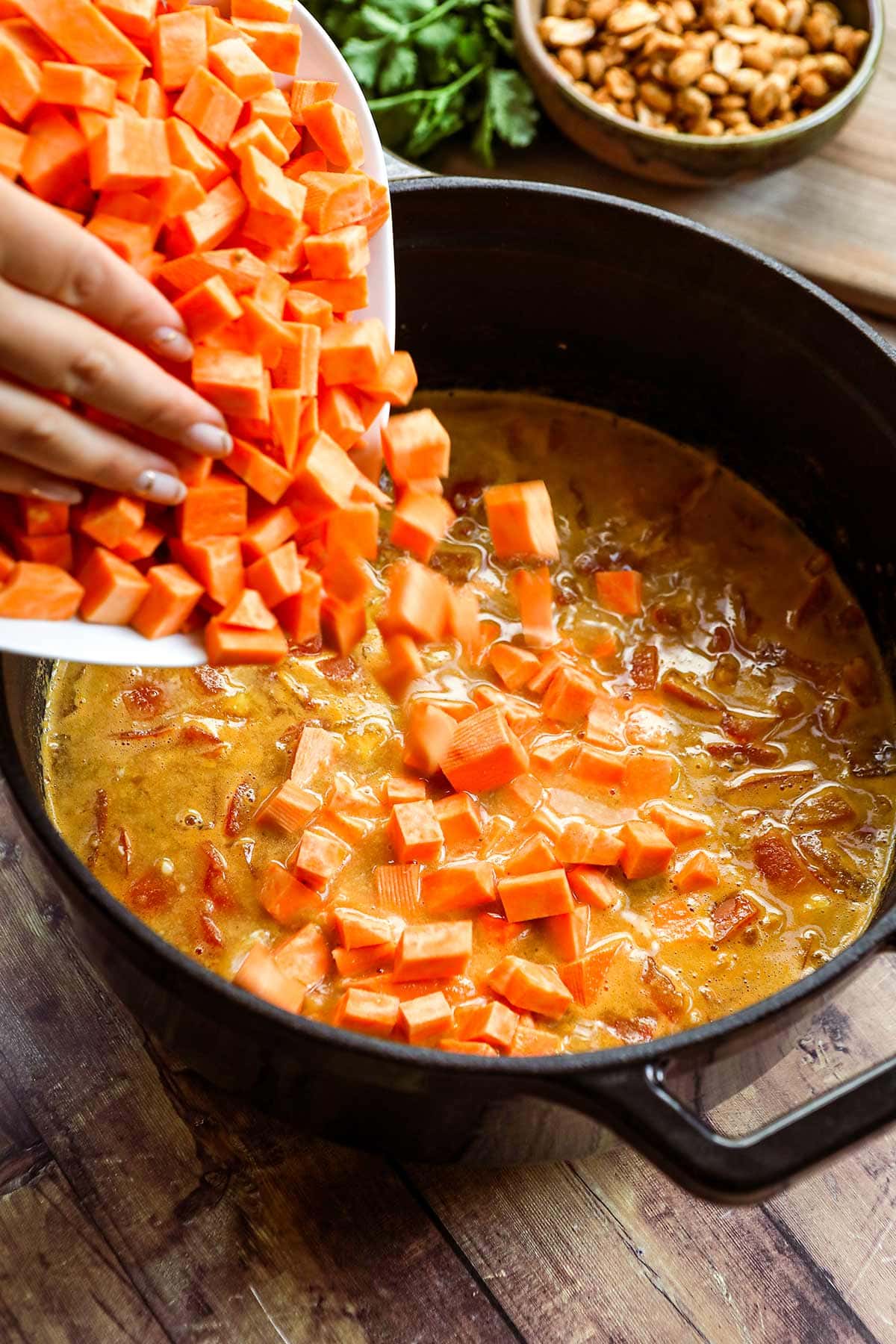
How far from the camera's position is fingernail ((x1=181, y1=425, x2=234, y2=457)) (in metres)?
1.29

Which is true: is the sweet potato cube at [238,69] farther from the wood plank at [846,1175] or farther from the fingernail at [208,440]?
the wood plank at [846,1175]

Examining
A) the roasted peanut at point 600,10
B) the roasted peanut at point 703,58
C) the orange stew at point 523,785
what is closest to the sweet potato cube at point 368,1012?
the orange stew at point 523,785

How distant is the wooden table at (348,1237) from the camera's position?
1.48 m

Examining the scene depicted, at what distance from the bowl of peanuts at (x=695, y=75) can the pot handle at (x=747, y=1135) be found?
1.69m

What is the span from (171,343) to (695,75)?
1476 millimetres

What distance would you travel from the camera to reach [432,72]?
2.39 metres

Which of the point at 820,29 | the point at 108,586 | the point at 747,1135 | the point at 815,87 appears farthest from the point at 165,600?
the point at 820,29

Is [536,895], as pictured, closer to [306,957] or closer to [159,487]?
[306,957]

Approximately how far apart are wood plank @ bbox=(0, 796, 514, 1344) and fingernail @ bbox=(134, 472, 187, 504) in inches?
28.9

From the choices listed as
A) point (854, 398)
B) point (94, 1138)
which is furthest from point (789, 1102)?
point (854, 398)

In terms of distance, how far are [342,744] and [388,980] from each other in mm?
→ 373

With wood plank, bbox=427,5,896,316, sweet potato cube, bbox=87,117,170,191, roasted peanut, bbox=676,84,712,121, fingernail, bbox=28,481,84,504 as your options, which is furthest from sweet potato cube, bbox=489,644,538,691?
roasted peanut, bbox=676,84,712,121

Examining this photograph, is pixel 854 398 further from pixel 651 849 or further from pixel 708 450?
pixel 651 849

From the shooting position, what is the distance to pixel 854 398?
1878 millimetres
